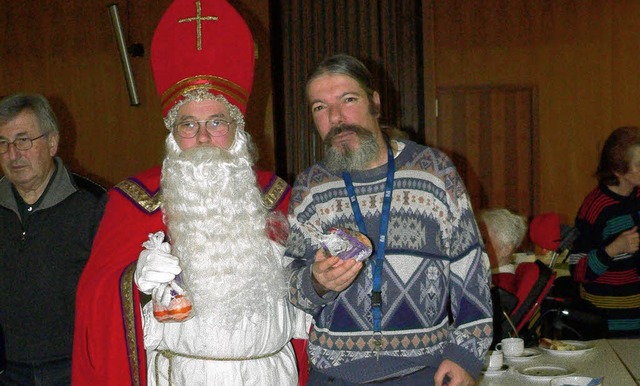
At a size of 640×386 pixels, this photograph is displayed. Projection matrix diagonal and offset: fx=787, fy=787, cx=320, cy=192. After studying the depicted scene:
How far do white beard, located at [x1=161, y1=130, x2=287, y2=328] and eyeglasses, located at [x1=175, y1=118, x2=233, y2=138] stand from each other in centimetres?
6

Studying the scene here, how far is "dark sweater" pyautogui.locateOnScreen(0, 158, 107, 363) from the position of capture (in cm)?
296

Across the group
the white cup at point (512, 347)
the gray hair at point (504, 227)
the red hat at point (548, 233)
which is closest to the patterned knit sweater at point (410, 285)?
the white cup at point (512, 347)

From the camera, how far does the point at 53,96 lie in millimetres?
7594

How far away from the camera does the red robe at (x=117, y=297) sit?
8.24ft

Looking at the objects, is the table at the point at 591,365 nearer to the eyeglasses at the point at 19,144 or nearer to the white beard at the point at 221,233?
the white beard at the point at 221,233

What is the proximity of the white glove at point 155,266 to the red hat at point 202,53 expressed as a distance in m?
0.51

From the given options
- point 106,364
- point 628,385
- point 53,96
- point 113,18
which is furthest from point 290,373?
point 53,96

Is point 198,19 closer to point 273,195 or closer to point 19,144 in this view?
point 273,195

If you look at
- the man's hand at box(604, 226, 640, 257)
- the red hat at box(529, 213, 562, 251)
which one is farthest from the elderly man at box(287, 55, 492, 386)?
the man's hand at box(604, 226, 640, 257)

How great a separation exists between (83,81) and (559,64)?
4602mm

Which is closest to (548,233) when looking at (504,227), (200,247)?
(504,227)

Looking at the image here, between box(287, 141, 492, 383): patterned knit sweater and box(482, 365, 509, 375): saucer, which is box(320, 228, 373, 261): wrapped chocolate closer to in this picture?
box(287, 141, 492, 383): patterned knit sweater

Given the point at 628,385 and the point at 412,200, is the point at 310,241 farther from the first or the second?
the point at 628,385

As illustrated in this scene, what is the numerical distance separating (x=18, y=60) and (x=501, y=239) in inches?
212
